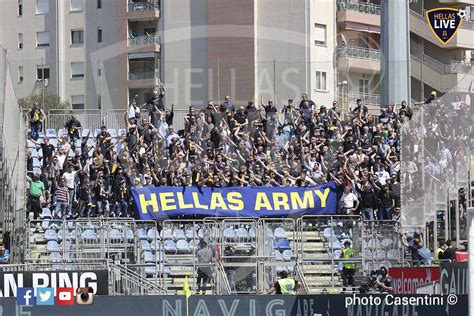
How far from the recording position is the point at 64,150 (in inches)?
1505

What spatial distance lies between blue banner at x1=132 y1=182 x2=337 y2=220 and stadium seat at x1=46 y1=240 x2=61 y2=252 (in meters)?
2.60

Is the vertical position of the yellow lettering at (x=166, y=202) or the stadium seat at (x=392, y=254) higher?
the yellow lettering at (x=166, y=202)

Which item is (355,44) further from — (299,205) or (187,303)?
(187,303)

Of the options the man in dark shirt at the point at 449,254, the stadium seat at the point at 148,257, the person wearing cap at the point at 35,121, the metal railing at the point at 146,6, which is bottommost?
the stadium seat at the point at 148,257

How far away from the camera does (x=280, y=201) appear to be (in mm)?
37531

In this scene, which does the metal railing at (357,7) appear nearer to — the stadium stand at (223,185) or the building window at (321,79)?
the building window at (321,79)

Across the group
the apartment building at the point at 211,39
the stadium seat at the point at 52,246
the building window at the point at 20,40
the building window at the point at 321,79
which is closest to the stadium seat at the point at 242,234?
the stadium seat at the point at 52,246

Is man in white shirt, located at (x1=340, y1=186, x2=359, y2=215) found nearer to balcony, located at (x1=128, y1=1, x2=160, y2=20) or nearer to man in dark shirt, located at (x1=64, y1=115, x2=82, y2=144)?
man in dark shirt, located at (x1=64, y1=115, x2=82, y2=144)

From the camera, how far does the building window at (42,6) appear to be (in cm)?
7931

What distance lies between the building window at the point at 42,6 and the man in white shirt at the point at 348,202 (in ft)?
148

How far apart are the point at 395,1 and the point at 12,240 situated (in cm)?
1520

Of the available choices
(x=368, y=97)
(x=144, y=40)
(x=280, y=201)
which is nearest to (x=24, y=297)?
(x=280, y=201)

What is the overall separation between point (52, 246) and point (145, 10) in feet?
138

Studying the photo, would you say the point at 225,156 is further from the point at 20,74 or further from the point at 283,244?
the point at 20,74
